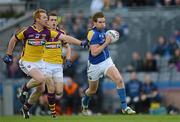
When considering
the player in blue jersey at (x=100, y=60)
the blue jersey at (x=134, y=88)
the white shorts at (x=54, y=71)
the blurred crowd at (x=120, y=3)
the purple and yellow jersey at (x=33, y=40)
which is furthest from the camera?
the blurred crowd at (x=120, y=3)

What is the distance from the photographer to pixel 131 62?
94.1 ft

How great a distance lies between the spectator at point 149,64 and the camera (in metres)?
27.9

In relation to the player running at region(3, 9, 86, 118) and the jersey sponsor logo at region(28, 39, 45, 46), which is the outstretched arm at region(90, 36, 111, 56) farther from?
the jersey sponsor logo at region(28, 39, 45, 46)

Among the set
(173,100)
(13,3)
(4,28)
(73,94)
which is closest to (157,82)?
(173,100)

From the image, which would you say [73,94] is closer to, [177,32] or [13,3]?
[177,32]

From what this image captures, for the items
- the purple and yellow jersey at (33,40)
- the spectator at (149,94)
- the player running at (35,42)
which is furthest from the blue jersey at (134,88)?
the purple and yellow jersey at (33,40)

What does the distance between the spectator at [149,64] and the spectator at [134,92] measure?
93 cm

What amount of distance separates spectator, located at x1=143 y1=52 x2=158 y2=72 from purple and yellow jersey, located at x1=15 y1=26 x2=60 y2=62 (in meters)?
7.85

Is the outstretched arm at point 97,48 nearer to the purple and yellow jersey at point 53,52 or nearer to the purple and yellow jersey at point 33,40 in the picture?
the purple and yellow jersey at point 33,40

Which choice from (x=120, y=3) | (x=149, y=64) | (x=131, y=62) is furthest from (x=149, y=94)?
(x=120, y=3)

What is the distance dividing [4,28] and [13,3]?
313 centimetres

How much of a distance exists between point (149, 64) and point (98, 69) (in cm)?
758

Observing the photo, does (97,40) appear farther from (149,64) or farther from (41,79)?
(149,64)

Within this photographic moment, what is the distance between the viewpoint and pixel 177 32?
28312mm
